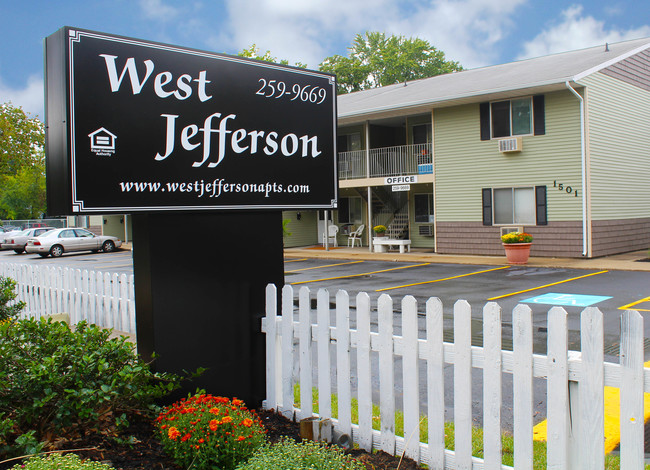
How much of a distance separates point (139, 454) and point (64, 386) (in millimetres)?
626

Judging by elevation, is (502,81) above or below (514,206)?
above

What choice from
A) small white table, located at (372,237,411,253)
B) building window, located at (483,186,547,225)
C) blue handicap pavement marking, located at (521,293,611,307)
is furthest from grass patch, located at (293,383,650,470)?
small white table, located at (372,237,411,253)

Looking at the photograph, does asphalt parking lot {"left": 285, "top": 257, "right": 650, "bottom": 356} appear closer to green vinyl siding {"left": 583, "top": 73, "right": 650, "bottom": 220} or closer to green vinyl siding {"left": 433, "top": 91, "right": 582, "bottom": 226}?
green vinyl siding {"left": 433, "top": 91, "right": 582, "bottom": 226}

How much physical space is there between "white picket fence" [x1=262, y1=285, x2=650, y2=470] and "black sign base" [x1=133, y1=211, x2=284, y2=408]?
42 cm

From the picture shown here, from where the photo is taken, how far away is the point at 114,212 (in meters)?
4.00

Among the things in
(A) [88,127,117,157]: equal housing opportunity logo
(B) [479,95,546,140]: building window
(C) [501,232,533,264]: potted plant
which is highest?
(B) [479,95,546,140]: building window

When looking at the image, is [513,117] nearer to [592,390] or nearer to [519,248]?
Answer: [519,248]

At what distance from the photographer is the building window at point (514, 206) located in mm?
19609

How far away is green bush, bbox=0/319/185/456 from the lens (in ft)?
11.4

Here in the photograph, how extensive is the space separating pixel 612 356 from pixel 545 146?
13923 mm

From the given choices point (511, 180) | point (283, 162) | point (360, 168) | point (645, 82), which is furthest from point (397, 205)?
point (283, 162)

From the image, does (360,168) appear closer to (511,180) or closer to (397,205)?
(397,205)

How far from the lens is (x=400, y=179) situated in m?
23.6

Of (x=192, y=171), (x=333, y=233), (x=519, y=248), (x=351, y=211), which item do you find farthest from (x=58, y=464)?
(x=351, y=211)
